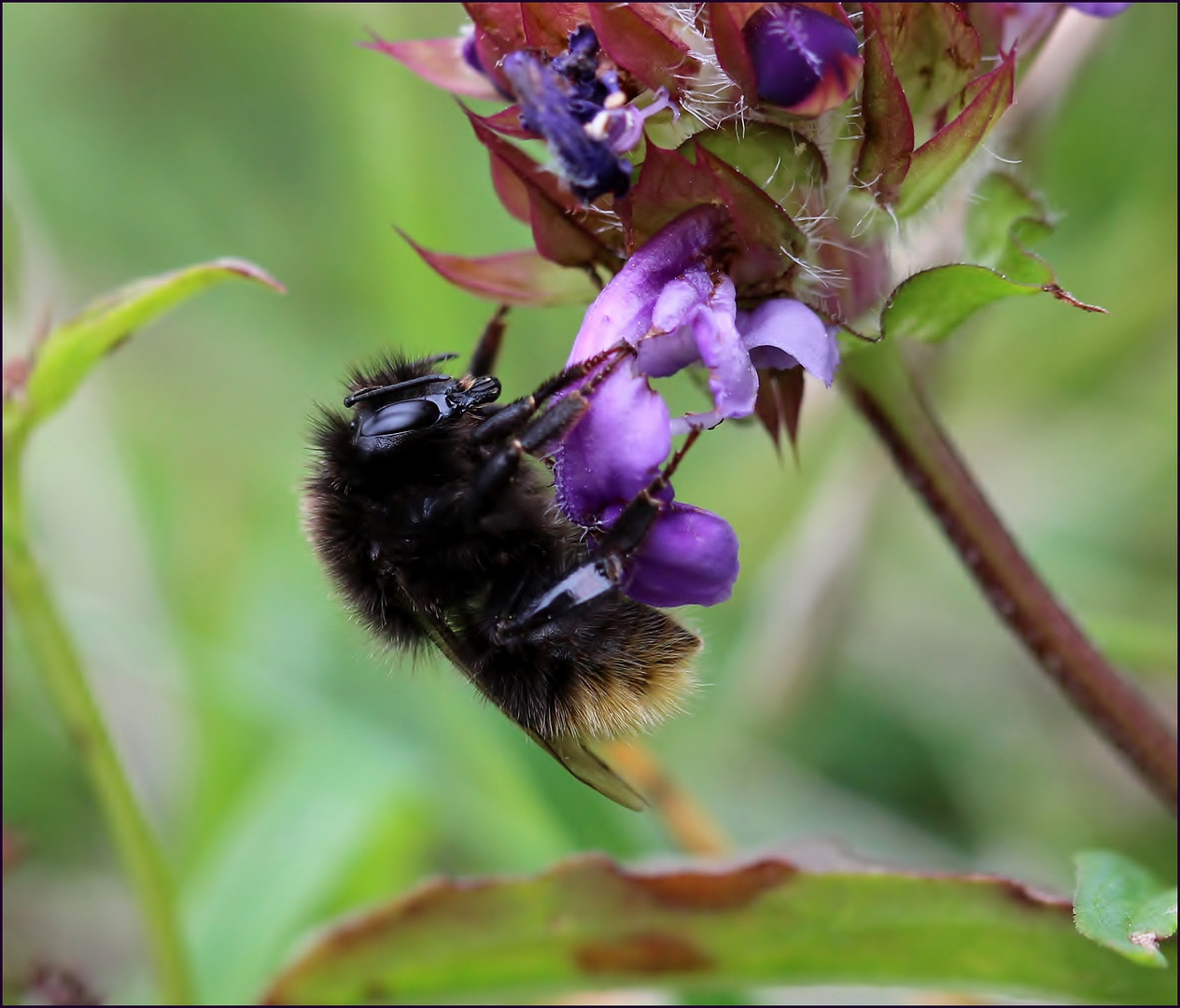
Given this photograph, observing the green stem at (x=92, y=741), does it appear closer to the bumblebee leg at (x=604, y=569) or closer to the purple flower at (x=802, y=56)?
the bumblebee leg at (x=604, y=569)

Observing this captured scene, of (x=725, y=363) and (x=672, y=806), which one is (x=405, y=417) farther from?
(x=672, y=806)

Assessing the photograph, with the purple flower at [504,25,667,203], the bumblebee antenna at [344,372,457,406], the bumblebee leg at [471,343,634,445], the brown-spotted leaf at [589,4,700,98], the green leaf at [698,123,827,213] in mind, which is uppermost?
the brown-spotted leaf at [589,4,700,98]

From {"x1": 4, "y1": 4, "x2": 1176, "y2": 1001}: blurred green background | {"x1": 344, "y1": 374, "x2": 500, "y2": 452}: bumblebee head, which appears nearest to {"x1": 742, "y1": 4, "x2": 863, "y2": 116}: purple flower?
{"x1": 344, "y1": 374, "x2": 500, "y2": 452}: bumblebee head

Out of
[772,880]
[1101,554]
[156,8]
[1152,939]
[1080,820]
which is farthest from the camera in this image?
[156,8]

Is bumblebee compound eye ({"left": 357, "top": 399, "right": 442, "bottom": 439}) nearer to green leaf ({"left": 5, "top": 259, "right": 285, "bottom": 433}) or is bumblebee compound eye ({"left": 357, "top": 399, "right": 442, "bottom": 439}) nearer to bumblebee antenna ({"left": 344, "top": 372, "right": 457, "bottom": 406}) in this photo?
bumblebee antenna ({"left": 344, "top": 372, "right": 457, "bottom": 406})

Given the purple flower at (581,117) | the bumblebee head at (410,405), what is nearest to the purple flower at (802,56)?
the purple flower at (581,117)

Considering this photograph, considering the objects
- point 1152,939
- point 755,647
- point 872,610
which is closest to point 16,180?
point 755,647

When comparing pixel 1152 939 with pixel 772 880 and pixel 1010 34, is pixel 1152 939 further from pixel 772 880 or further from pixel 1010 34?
pixel 1010 34
